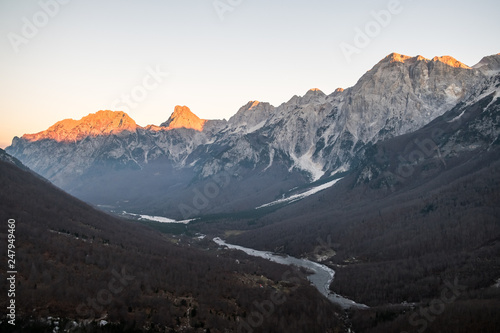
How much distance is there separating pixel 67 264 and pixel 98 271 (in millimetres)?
9002

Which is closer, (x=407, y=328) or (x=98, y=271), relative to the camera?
(x=407, y=328)

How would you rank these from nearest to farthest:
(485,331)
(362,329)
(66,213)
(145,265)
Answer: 1. (485,331)
2. (362,329)
3. (145,265)
4. (66,213)

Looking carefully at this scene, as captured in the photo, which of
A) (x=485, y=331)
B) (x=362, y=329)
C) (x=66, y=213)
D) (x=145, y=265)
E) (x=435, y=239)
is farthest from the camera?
(x=435, y=239)

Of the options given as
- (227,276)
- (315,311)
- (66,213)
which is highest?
(66,213)

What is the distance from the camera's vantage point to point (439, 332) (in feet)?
331

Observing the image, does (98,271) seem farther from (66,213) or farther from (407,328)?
(407,328)

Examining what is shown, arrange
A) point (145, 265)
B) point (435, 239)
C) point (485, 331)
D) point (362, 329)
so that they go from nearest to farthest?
point (485, 331) < point (362, 329) < point (145, 265) < point (435, 239)

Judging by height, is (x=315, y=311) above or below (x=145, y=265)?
Result: below

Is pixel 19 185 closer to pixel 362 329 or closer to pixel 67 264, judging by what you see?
pixel 67 264

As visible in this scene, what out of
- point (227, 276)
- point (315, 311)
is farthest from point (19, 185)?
point (315, 311)

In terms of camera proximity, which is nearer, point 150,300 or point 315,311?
point 150,300

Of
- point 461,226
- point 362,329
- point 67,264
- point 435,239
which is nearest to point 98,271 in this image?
point 67,264

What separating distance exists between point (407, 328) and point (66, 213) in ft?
491

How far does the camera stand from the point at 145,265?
13538 cm
